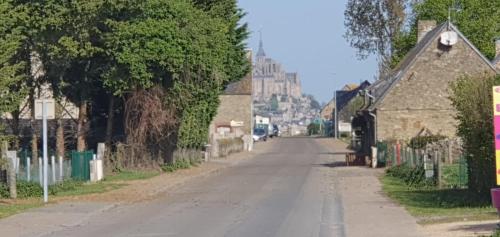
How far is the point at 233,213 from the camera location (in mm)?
22312

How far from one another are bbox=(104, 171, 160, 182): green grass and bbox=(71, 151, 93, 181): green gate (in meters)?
1.02

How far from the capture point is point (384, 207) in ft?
76.6

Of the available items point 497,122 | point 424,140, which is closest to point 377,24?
point 424,140

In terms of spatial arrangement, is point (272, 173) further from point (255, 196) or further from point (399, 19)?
point (399, 19)

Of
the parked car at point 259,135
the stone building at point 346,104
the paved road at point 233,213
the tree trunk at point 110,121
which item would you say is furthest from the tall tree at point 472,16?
the paved road at point 233,213

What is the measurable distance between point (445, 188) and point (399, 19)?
4888cm

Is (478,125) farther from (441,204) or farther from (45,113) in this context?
(45,113)

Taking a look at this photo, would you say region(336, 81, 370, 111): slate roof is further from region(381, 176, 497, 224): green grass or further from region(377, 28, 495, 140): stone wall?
region(381, 176, 497, 224): green grass

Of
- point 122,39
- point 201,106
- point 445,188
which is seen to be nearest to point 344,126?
point 201,106

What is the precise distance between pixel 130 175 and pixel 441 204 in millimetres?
18993

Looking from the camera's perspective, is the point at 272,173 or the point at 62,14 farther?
the point at 272,173

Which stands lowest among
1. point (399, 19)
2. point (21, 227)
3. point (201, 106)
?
point (21, 227)

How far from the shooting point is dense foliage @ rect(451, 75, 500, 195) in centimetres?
2122

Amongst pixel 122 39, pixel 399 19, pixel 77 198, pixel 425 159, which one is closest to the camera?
pixel 77 198
